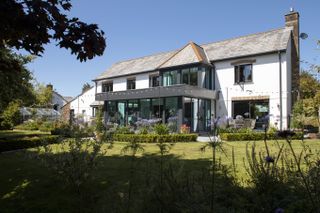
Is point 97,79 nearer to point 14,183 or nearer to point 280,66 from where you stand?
point 280,66

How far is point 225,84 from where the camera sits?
24.8m

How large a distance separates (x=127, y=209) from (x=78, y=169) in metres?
2.12

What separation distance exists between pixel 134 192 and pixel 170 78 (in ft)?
73.3

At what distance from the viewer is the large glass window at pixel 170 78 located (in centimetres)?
2655

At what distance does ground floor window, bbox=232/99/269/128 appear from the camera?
22422mm

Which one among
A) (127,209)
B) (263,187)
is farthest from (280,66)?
(127,209)

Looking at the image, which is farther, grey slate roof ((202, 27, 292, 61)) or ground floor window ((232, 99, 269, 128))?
grey slate roof ((202, 27, 292, 61))

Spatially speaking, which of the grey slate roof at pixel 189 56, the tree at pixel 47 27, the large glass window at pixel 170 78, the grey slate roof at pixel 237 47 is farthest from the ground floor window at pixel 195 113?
the tree at pixel 47 27

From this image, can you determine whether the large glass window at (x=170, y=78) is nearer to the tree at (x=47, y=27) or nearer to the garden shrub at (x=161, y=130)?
the garden shrub at (x=161, y=130)

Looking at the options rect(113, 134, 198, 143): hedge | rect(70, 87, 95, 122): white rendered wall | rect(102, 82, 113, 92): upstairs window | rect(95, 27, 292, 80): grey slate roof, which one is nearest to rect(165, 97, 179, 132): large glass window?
rect(95, 27, 292, 80): grey slate roof

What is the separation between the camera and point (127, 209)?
11.3 ft

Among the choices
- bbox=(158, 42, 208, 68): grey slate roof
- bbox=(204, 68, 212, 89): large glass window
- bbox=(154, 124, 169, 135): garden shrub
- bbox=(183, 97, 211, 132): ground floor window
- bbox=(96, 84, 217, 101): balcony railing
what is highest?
bbox=(158, 42, 208, 68): grey slate roof

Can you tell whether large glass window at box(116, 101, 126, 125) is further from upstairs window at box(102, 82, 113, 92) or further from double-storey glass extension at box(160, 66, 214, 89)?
upstairs window at box(102, 82, 113, 92)

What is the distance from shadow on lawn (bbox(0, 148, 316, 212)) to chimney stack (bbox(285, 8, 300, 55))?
2085cm
